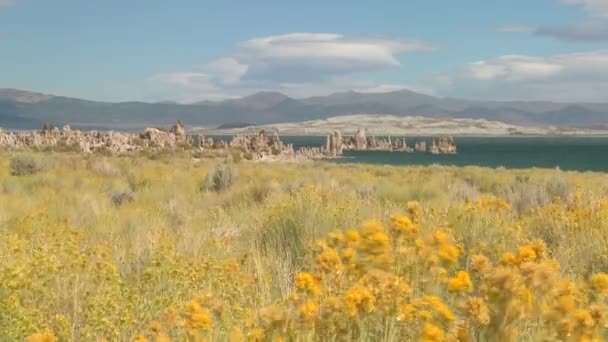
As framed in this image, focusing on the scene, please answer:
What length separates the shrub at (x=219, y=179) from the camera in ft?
58.9

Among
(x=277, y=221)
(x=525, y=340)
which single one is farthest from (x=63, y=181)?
(x=525, y=340)

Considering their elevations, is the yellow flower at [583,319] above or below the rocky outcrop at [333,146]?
above

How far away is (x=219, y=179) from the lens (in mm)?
18422

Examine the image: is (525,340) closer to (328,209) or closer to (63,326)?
(63,326)

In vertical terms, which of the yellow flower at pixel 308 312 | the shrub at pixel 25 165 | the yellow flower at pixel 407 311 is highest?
the yellow flower at pixel 308 312

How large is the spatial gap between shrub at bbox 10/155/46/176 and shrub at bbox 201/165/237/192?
5.50 meters

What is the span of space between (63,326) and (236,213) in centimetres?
748

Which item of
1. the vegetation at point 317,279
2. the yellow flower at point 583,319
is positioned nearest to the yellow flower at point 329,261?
the vegetation at point 317,279

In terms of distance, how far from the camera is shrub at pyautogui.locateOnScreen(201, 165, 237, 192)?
58.9 ft

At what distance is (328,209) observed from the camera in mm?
8766

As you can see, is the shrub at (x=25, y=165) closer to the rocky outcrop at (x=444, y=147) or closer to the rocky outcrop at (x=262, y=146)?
the rocky outcrop at (x=262, y=146)

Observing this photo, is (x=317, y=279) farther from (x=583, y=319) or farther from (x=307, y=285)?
(x=583, y=319)

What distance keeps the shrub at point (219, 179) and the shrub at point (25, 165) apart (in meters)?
5.50

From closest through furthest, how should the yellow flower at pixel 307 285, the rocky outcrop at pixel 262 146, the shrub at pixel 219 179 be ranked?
the yellow flower at pixel 307 285
the shrub at pixel 219 179
the rocky outcrop at pixel 262 146
